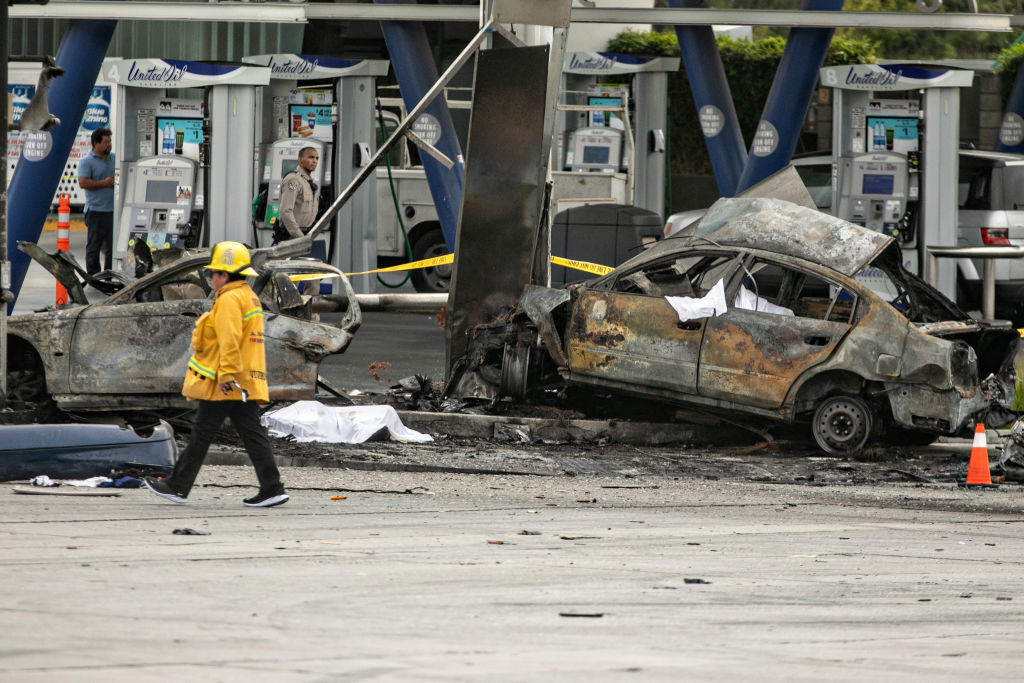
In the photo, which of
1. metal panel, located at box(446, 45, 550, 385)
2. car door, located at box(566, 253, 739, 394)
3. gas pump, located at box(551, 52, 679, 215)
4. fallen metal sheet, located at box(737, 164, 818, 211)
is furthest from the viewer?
gas pump, located at box(551, 52, 679, 215)

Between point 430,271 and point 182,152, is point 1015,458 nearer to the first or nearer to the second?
point 182,152

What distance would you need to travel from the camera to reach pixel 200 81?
16906 millimetres

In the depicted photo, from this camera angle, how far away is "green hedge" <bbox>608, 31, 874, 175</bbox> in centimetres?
2873

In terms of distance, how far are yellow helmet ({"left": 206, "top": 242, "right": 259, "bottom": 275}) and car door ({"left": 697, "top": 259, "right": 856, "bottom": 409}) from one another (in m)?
Answer: 3.85

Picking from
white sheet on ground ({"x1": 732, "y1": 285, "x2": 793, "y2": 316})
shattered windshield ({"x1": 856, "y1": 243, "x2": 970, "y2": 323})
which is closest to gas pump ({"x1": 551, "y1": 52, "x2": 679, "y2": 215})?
shattered windshield ({"x1": 856, "y1": 243, "x2": 970, "y2": 323})

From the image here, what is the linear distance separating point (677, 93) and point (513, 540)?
2192cm

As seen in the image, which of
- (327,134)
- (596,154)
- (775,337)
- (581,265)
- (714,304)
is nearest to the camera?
(775,337)

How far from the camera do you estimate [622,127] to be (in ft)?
75.9

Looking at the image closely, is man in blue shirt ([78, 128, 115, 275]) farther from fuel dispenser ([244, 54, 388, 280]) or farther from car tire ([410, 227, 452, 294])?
car tire ([410, 227, 452, 294])

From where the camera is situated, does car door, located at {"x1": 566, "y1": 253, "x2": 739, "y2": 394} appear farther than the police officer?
No

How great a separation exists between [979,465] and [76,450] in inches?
236

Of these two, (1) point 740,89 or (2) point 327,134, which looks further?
(1) point 740,89

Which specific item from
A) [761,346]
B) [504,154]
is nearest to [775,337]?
[761,346]

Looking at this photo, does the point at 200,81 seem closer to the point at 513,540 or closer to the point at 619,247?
the point at 619,247
